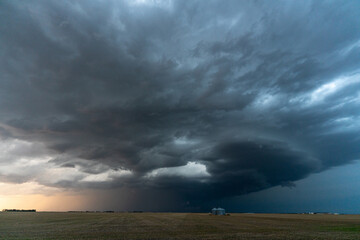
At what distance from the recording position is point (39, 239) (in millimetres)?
41406

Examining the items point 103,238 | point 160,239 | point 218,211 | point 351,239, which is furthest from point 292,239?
point 218,211

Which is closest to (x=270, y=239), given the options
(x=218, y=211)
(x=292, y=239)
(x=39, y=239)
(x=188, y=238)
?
(x=292, y=239)

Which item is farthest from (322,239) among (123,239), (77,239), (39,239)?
(39,239)

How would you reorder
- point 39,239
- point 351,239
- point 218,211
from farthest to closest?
1. point 218,211
2. point 351,239
3. point 39,239

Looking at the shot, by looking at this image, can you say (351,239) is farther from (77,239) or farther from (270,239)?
(77,239)

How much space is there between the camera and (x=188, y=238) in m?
43.5

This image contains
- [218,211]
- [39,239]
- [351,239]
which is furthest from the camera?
[218,211]

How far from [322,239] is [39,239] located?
4696cm

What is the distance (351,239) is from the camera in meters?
45.4

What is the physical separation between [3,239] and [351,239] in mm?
57701

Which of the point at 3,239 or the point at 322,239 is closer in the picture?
the point at 3,239

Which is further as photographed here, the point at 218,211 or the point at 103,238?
the point at 218,211

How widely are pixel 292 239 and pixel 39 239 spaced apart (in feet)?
134

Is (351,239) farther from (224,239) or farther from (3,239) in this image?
(3,239)
